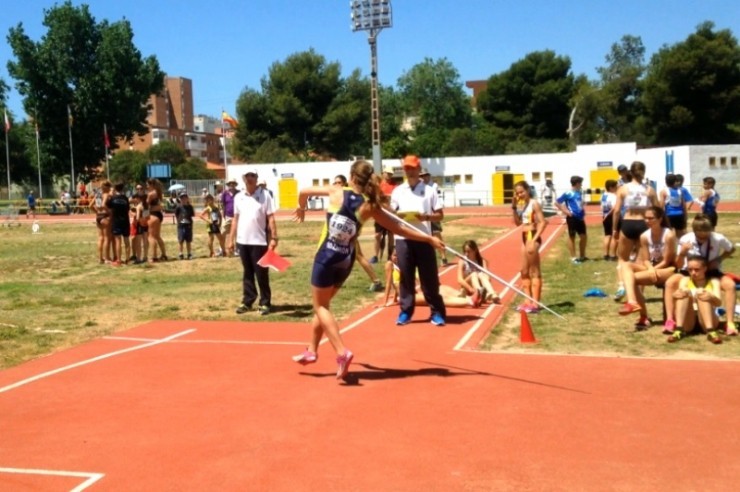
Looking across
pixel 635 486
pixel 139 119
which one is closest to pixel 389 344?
pixel 635 486

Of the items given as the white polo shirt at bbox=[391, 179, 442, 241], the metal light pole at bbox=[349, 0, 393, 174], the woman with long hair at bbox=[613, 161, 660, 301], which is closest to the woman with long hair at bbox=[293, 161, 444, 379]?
the white polo shirt at bbox=[391, 179, 442, 241]

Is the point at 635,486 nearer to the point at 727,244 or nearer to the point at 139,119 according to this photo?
the point at 727,244

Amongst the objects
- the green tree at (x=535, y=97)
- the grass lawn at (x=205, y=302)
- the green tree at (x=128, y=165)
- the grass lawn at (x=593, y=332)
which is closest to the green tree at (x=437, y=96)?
the green tree at (x=535, y=97)

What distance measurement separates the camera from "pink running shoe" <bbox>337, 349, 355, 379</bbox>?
736 cm

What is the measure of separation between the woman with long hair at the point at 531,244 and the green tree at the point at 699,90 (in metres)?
54.5

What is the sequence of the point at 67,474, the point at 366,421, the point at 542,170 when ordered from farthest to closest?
the point at 542,170
the point at 366,421
the point at 67,474

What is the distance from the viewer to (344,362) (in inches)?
291

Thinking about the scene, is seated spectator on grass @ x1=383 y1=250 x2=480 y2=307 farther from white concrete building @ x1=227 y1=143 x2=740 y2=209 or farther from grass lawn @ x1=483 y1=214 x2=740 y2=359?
white concrete building @ x1=227 y1=143 x2=740 y2=209

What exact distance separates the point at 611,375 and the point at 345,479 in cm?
349

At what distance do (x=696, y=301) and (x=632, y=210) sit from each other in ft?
10.2

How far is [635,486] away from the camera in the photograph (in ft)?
16.1

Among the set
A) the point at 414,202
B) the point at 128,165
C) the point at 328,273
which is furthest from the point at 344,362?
the point at 128,165

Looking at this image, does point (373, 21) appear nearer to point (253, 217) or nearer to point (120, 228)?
point (120, 228)

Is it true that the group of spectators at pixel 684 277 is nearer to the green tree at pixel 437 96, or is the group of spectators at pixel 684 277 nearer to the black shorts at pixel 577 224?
the black shorts at pixel 577 224
